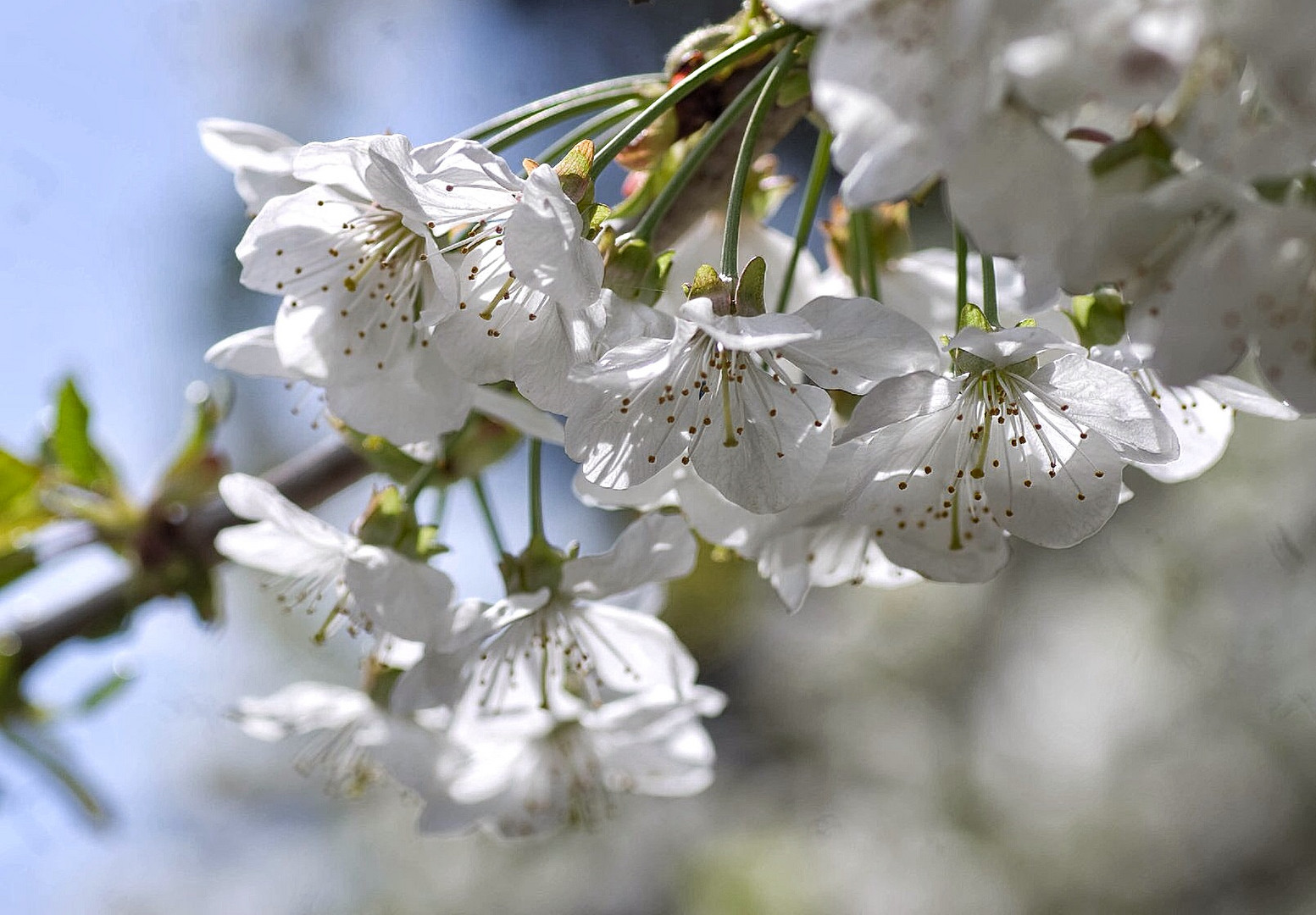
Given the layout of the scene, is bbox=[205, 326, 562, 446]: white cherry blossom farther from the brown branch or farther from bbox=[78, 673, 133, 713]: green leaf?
bbox=[78, 673, 133, 713]: green leaf

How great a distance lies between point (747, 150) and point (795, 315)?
133 millimetres

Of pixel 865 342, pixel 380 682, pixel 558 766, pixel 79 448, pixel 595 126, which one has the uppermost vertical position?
pixel 595 126

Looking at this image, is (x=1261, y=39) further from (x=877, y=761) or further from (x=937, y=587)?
(x=877, y=761)

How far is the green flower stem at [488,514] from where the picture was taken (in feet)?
3.00

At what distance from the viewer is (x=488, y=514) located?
3.07 feet

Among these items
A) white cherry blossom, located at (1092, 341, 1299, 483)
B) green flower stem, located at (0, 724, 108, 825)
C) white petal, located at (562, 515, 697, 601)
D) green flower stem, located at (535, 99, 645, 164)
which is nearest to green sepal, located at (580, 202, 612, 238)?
green flower stem, located at (535, 99, 645, 164)

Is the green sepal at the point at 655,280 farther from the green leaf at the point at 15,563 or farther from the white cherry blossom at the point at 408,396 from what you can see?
the green leaf at the point at 15,563

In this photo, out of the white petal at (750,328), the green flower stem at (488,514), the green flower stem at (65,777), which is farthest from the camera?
the green flower stem at (65,777)

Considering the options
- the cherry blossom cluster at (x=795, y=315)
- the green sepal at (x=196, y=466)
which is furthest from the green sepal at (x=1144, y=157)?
the green sepal at (x=196, y=466)

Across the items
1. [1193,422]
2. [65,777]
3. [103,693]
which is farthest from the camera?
[103,693]

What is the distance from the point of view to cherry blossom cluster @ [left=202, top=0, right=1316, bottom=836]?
17.9 inches

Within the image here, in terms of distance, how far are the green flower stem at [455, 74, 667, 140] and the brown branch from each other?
1.11ft

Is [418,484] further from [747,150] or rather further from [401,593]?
[747,150]

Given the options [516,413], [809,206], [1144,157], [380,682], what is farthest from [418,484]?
[1144,157]
